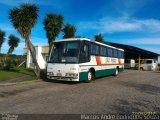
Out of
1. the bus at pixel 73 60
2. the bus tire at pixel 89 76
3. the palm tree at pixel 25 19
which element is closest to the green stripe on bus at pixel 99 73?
the bus at pixel 73 60

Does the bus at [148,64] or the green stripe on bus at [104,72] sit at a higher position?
the bus at [148,64]

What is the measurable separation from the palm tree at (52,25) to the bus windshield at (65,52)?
21.7 ft

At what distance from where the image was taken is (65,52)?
45.5 ft

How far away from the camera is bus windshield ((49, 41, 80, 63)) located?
44.6ft

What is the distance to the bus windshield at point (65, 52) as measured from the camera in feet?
44.6

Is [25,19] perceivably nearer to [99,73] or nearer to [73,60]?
[73,60]

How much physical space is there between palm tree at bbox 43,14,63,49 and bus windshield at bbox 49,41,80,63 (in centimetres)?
663

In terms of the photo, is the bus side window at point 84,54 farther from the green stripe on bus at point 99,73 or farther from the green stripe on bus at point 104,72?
the green stripe on bus at point 104,72

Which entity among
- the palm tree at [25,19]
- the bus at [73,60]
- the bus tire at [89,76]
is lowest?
the bus tire at [89,76]

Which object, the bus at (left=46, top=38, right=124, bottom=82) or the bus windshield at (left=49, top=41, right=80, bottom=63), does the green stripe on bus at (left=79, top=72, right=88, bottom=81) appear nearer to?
the bus at (left=46, top=38, right=124, bottom=82)

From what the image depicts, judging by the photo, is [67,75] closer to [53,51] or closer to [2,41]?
[53,51]

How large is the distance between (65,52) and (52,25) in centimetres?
791

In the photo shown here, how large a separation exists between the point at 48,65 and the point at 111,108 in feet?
26.5

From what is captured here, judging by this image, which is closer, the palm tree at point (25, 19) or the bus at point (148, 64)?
the palm tree at point (25, 19)
